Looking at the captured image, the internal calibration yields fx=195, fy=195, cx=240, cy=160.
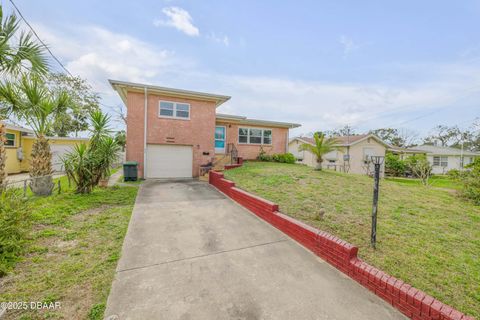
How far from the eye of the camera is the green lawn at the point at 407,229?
2.53 metres

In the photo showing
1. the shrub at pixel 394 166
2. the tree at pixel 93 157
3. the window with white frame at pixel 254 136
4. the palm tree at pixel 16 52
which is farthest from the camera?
the shrub at pixel 394 166

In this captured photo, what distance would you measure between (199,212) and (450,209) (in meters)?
7.36

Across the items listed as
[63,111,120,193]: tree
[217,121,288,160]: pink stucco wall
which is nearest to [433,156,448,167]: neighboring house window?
[217,121,288,160]: pink stucco wall

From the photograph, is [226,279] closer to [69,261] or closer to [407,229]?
[69,261]

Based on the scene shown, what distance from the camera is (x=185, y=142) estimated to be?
11.6m

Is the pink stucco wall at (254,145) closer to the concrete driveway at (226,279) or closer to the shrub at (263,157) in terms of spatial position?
the shrub at (263,157)

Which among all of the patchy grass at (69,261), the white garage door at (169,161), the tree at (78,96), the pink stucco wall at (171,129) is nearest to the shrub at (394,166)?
the pink stucco wall at (171,129)

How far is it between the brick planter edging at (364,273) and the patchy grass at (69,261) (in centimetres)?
315

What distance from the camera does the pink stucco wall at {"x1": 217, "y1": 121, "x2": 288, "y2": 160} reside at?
1456 cm

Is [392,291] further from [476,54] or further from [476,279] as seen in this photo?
[476,54]

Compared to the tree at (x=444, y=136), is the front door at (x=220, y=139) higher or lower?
lower

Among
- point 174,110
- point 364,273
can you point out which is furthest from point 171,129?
point 364,273

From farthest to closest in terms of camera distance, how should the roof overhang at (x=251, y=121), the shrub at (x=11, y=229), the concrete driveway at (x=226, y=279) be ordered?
the roof overhang at (x=251, y=121) < the shrub at (x=11, y=229) < the concrete driveway at (x=226, y=279)

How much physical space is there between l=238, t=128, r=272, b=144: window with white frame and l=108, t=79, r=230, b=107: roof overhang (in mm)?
3596
